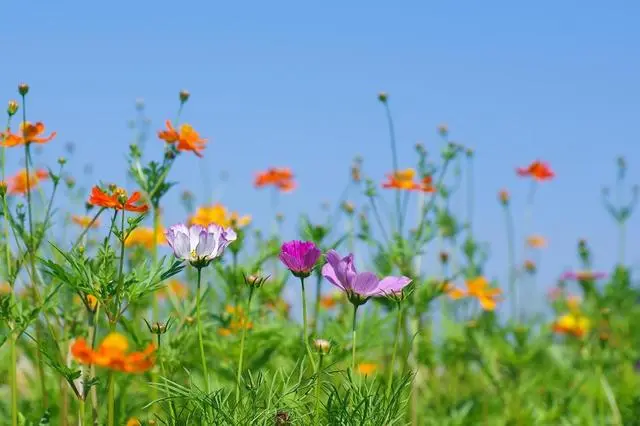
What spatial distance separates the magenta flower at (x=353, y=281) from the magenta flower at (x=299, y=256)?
30 millimetres

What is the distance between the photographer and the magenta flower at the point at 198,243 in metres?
1.58

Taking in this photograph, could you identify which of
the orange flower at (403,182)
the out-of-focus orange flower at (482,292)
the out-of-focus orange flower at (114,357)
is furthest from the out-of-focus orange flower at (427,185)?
the out-of-focus orange flower at (114,357)

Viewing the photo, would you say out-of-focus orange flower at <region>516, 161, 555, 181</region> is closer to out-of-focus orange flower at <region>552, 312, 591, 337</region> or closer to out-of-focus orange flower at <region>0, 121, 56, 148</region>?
out-of-focus orange flower at <region>552, 312, 591, 337</region>

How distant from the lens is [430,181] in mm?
3049

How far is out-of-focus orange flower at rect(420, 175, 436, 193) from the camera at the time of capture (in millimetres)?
2840

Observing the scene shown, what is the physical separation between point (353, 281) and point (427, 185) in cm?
147

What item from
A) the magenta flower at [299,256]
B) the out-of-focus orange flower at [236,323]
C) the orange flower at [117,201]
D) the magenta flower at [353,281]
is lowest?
the out-of-focus orange flower at [236,323]

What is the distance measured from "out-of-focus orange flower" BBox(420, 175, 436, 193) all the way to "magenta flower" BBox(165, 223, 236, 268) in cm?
132

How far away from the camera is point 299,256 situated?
1552 millimetres

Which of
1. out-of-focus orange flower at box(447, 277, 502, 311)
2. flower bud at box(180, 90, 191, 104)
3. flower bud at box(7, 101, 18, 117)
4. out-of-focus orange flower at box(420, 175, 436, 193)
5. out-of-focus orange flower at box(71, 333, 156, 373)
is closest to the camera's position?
out-of-focus orange flower at box(71, 333, 156, 373)

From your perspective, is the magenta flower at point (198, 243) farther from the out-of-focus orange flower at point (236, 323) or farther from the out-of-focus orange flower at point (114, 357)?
the out-of-focus orange flower at point (236, 323)

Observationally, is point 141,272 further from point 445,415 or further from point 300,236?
point 445,415

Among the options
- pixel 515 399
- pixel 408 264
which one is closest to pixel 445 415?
pixel 515 399

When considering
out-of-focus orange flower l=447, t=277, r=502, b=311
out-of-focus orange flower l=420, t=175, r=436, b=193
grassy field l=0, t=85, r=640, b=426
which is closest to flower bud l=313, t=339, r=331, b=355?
grassy field l=0, t=85, r=640, b=426
